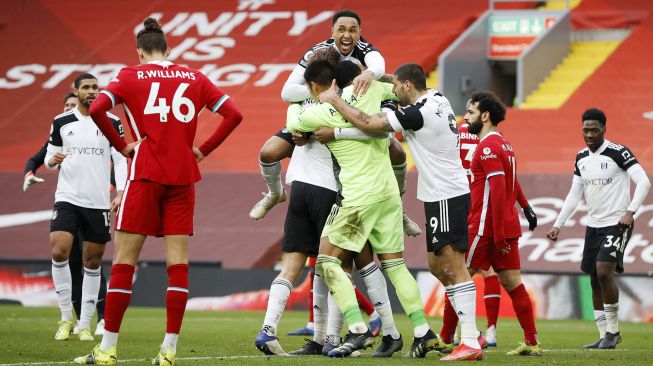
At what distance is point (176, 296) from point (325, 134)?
1.79 meters

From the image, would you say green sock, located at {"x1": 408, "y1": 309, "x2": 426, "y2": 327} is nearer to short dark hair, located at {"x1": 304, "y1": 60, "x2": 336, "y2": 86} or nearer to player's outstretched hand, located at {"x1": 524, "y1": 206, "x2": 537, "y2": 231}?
short dark hair, located at {"x1": 304, "y1": 60, "x2": 336, "y2": 86}

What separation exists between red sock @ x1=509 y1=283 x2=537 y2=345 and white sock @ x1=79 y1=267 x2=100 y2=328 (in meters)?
4.01

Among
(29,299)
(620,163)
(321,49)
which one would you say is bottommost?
(29,299)

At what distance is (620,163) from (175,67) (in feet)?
18.0

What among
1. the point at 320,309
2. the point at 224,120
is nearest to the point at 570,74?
the point at 320,309

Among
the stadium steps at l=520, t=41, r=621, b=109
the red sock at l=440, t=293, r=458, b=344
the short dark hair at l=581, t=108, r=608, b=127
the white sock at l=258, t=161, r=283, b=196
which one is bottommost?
the red sock at l=440, t=293, r=458, b=344

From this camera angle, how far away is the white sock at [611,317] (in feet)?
38.7

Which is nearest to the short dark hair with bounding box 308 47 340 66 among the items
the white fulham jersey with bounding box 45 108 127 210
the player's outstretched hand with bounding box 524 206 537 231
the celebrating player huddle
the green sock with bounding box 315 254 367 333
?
the celebrating player huddle

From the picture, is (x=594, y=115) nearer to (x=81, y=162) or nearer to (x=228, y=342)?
(x=228, y=342)

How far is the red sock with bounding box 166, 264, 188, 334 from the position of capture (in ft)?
26.8

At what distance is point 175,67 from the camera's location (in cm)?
834

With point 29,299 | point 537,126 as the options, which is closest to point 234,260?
point 29,299

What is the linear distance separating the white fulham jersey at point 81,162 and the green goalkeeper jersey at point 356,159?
319 centimetres

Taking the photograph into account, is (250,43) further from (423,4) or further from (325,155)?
(325,155)
